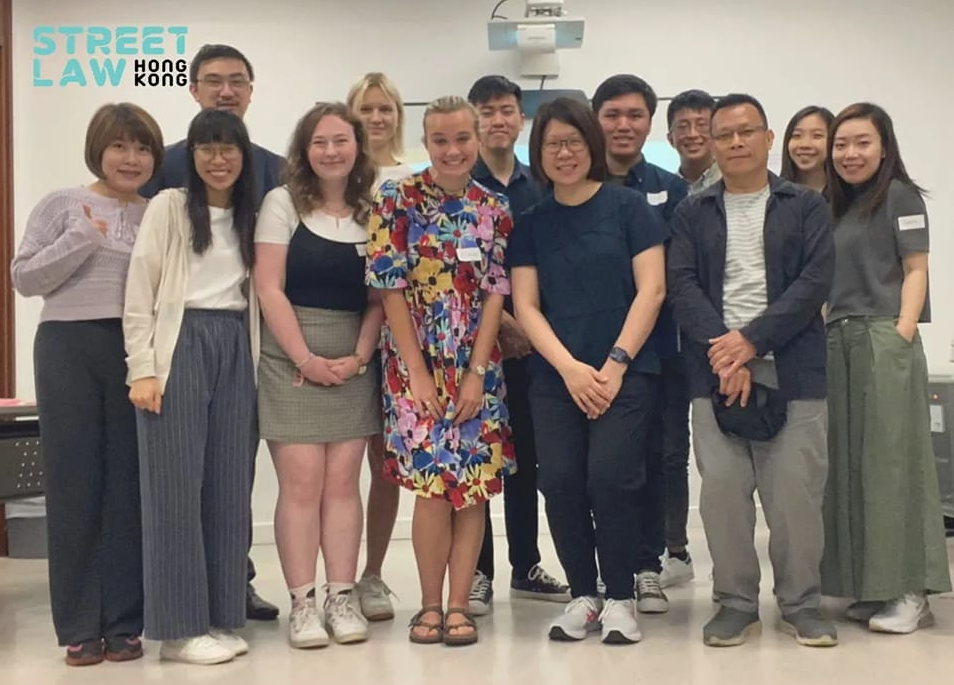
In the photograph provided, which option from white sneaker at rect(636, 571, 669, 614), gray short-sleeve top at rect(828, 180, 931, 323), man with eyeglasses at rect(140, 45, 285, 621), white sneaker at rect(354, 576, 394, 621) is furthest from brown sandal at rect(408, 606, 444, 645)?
gray short-sleeve top at rect(828, 180, 931, 323)

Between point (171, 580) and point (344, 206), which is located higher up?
point (344, 206)

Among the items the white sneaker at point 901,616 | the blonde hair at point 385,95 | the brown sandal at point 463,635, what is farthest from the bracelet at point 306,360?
the white sneaker at point 901,616

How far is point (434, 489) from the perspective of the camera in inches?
109

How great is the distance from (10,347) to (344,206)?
8.55ft

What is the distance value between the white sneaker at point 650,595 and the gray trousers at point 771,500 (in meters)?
0.36

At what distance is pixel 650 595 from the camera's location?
324 centimetres

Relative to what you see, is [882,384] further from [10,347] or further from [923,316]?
[10,347]

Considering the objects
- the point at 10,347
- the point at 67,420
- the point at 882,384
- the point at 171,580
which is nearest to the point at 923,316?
the point at 882,384

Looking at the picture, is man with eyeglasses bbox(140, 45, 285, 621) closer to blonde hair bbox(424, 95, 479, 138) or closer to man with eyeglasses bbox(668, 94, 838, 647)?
blonde hair bbox(424, 95, 479, 138)

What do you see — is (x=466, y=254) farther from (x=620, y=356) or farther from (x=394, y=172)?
(x=394, y=172)

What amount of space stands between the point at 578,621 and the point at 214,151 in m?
1.66

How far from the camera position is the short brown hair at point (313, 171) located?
2883mm

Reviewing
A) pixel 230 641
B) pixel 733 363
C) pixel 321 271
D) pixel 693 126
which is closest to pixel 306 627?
pixel 230 641

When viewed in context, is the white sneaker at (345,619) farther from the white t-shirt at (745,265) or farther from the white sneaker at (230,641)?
the white t-shirt at (745,265)
